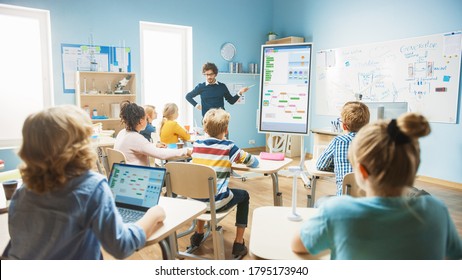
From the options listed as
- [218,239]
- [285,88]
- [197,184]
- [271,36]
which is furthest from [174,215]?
[271,36]

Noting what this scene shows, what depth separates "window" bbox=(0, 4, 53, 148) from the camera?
509 centimetres

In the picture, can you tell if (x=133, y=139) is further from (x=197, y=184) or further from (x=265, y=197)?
(x=265, y=197)

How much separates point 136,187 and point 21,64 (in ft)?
15.1

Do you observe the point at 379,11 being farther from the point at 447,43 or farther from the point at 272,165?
the point at 272,165

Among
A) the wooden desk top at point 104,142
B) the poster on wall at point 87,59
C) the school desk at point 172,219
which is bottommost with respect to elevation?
the wooden desk top at point 104,142

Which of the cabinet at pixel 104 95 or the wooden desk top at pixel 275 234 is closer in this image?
the wooden desk top at pixel 275 234

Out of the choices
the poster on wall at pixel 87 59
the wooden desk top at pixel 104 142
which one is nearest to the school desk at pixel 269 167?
the wooden desk top at pixel 104 142

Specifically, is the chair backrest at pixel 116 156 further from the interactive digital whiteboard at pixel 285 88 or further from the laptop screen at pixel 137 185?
the interactive digital whiteboard at pixel 285 88

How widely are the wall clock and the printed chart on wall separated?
1.58m

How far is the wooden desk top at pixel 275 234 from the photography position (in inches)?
47.6

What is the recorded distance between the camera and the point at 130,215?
5.06 feet

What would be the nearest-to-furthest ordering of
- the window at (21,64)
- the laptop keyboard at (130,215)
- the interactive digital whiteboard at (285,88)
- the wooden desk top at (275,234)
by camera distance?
1. the wooden desk top at (275,234)
2. the laptop keyboard at (130,215)
3. the interactive digital whiteboard at (285,88)
4. the window at (21,64)

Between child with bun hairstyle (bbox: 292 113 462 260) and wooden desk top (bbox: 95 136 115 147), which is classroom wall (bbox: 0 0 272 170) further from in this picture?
child with bun hairstyle (bbox: 292 113 462 260)

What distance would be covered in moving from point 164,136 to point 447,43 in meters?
3.69
